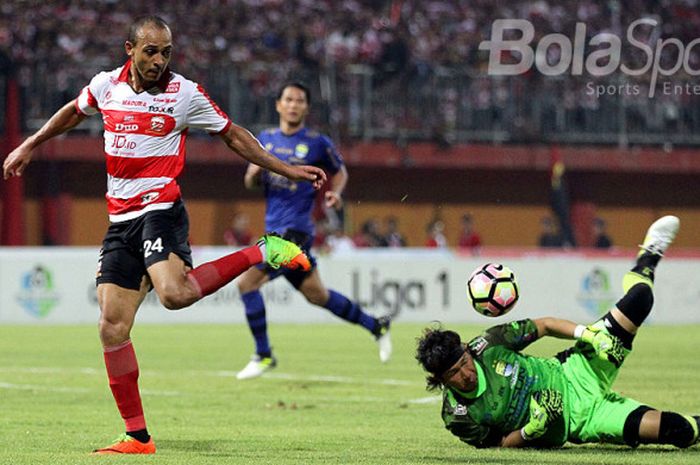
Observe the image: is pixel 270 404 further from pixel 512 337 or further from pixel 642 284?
pixel 642 284

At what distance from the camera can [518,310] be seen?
2447 cm

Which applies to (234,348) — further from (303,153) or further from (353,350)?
(303,153)

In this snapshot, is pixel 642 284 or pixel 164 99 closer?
pixel 164 99

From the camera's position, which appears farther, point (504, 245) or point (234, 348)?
point (504, 245)

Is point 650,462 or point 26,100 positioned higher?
point 26,100

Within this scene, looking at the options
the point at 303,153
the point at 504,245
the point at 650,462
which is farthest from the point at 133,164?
the point at 504,245

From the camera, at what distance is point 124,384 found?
7.25m

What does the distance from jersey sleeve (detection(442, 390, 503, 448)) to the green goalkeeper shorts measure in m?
0.44

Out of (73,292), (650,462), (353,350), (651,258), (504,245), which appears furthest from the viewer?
(504,245)

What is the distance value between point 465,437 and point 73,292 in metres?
16.6

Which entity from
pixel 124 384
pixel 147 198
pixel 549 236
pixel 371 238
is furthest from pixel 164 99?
pixel 549 236

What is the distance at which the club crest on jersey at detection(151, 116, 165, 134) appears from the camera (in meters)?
7.16


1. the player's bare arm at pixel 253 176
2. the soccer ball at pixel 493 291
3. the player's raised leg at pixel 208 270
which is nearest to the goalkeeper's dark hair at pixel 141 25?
the player's raised leg at pixel 208 270

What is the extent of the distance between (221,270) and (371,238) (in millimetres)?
21133
